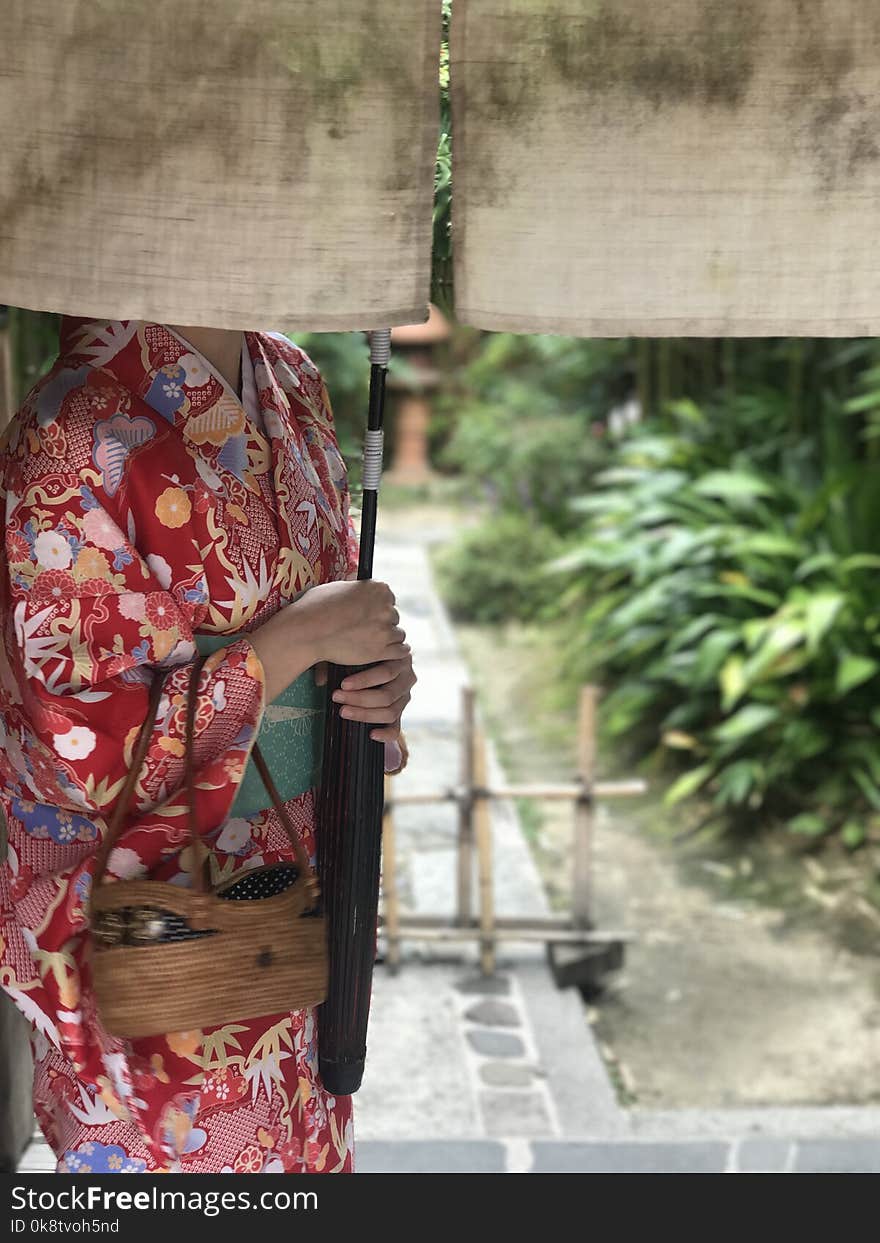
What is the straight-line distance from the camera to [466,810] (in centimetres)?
419

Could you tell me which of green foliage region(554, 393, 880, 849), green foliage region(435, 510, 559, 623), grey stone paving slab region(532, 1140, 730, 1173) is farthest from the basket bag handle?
green foliage region(435, 510, 559, 623)

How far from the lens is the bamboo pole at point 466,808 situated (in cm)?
416

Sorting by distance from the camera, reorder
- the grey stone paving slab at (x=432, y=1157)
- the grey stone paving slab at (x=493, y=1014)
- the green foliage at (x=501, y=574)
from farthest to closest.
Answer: the green foliage at (x=501, y=574) < the grey stone paving slab at (x=493, y=1014) < the grey stone paving slab at (x=432, y=1157)

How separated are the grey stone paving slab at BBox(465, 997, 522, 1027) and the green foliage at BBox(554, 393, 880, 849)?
171 cm

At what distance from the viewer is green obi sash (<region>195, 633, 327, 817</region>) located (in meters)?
1.65

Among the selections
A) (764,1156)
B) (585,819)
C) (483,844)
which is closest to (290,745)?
(764,1156)

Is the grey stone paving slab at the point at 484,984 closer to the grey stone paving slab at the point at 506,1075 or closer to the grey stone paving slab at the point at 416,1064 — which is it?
the grey stone paving slab at the point at 416,1064

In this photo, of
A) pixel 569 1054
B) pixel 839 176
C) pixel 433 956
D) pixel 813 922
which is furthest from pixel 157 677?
pixel 813 922

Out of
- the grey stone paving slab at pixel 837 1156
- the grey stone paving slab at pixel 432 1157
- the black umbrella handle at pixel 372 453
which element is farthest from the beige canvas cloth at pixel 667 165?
the grey stone paving slab at pixel 837 1156

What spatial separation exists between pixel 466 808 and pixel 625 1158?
137 cm

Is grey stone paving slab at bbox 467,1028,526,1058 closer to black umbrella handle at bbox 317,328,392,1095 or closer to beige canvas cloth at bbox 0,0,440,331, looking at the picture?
black umbrella handle at bbox 317,328,392,1095

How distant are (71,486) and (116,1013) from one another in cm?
59

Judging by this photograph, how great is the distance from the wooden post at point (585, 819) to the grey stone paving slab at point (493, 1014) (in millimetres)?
412

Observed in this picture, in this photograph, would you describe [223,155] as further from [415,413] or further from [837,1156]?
[415,413]
